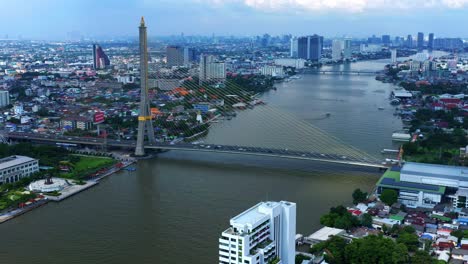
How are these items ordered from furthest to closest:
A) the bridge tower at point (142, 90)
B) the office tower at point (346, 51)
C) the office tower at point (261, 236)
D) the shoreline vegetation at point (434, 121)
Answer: the office tower at point (346, 51)
the shoreline vegetation at point (434, 121)
the bridge tower at point (142, 90)
the office tower at point (261, 236)

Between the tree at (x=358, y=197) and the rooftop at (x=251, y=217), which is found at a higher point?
the rooftop at (x=251, y=217)

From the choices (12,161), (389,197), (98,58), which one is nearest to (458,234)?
(389,197)

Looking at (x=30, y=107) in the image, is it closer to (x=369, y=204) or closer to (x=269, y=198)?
(x=269, y=198)

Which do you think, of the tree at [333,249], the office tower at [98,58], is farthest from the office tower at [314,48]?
the tree at [333,249]

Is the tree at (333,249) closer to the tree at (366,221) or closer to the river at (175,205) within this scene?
the river at (175,205)

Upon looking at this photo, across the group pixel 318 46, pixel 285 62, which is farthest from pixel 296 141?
pixel 318 46

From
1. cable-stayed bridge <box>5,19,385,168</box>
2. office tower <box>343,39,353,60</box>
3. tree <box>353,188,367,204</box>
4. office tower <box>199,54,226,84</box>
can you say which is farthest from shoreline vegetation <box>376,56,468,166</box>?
office tower <box>343,39,353,60</box>

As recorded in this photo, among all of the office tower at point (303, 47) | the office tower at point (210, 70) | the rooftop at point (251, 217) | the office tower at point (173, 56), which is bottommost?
the rooftop at point (251, 217)

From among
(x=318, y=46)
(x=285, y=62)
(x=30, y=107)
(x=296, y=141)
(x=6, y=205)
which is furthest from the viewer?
(x=318, y=46)
